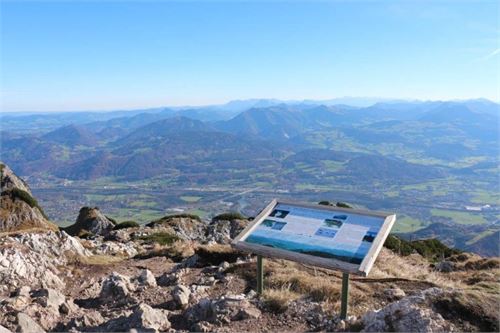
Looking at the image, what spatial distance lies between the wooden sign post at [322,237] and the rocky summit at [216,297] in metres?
0.77

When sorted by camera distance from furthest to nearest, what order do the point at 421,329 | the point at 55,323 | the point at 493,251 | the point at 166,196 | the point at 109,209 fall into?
the point at 166,196, the point at 109,209, the point at 493,251, the point at 55,323, the point at 421,329

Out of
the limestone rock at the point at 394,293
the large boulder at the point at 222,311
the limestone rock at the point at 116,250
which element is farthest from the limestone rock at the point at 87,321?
the limestone rock at the point at 116,250

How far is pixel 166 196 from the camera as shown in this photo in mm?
168500

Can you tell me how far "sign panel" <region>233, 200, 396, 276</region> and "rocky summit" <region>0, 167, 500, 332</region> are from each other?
95 centimetres

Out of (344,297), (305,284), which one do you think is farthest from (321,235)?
(305,284)

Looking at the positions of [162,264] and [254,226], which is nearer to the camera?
[254,226]

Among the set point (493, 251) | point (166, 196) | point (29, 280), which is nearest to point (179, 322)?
point (29, 280)

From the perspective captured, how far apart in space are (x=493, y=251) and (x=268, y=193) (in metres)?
109

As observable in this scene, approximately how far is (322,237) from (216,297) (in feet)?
8.65

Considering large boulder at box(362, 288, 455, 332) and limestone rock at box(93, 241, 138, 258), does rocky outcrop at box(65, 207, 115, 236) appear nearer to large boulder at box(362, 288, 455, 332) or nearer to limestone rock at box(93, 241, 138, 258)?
limestone rock at box(93, 241, 138, 258)

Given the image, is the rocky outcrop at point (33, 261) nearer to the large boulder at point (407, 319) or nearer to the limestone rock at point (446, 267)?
the large boulder at point (407, 319)

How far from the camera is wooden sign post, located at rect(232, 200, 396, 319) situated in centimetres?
676

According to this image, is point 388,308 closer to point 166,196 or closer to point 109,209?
point 109,209

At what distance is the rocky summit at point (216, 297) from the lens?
6.72 metres
